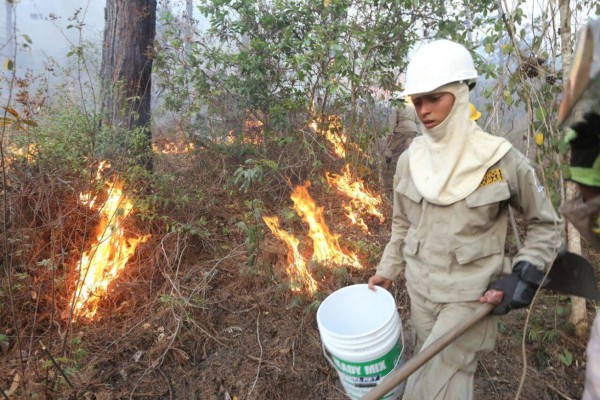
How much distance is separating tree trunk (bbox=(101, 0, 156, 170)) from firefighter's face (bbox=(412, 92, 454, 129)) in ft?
13.7

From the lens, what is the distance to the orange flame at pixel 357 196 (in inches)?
214

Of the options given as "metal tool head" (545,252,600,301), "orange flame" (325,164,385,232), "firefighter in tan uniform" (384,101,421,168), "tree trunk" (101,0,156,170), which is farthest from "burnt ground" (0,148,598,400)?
"firefighter in tan uniform" (384,101,421,168)

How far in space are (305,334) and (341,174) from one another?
11.2ft

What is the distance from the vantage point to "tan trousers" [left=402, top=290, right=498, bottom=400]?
187 centimetres

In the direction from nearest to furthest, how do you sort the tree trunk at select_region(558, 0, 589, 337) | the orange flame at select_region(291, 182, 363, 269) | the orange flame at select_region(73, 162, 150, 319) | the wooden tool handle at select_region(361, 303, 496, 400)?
the wooden tool handle at select_region(361, 303, 496, 400)
the tree trunk at select_region(558, 0, 589, 337)
the orange flame at select_region(73, 162, 150, 319)
the orange flame at select_region(291, 182, 363, 269)

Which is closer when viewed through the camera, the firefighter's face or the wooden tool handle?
the wooden tool handle

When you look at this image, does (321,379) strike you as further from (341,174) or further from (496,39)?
(341,174)

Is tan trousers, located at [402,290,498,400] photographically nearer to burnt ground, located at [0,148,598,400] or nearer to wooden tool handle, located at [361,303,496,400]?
wooden tool handle, located at [361,303,496,400]

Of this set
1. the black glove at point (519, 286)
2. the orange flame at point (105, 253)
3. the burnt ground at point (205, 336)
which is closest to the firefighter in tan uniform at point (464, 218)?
the black glove at point (519, 286)

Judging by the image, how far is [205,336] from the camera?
136 inches

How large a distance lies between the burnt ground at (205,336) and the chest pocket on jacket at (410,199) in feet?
4.53

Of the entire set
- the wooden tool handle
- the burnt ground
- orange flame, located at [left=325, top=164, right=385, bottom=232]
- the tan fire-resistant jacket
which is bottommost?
the burnt ground

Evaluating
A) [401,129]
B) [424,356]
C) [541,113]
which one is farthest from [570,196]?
[401,129]

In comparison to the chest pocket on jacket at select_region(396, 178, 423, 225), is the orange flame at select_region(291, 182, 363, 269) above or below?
below
